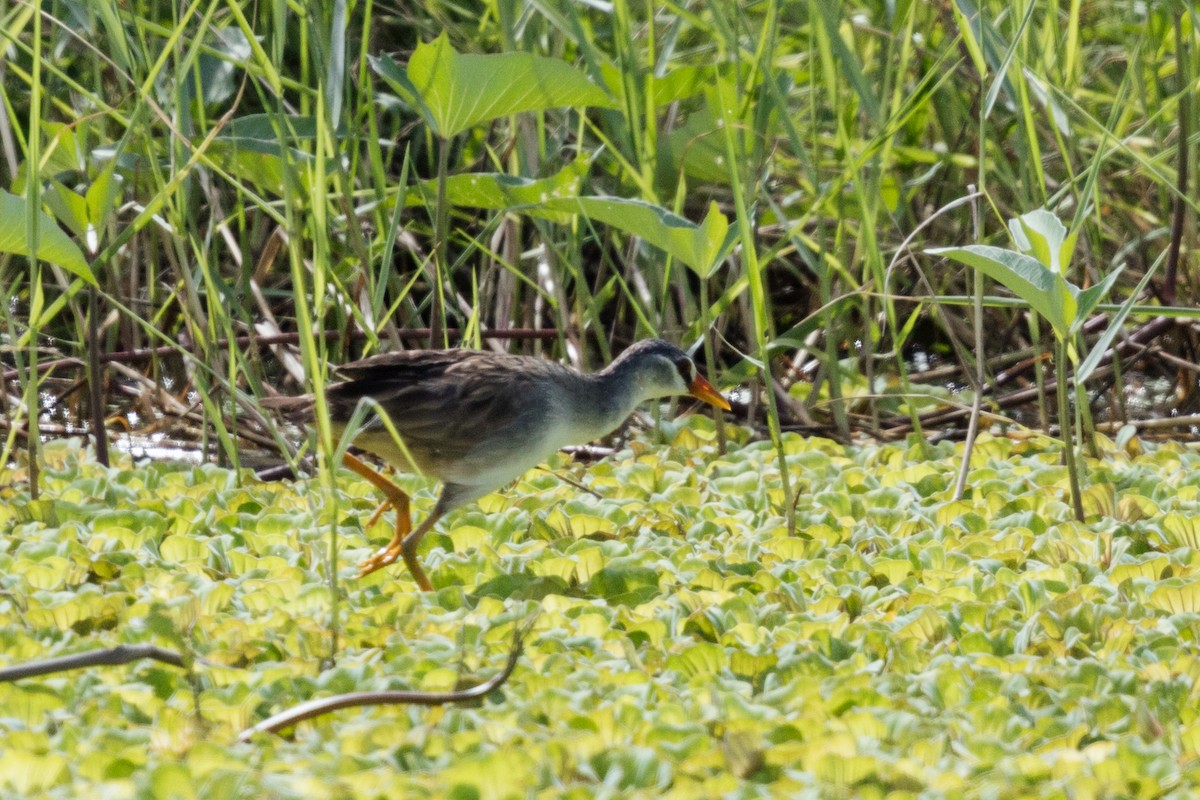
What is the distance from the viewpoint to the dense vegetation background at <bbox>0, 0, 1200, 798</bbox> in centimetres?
256

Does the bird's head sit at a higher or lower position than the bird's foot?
higher

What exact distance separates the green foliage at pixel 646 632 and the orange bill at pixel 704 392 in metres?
0.20

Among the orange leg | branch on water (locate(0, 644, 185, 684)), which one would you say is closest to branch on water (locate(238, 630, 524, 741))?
branch on water (locate(0, 644, 185, 684))

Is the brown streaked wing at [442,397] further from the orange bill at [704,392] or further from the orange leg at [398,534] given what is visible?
the orange bill at [704,392]

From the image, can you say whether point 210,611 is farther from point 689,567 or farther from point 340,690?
point 689,567

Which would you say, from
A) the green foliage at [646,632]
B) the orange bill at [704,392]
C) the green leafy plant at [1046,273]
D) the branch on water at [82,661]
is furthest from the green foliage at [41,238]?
the green leafy plant at [1046,273]

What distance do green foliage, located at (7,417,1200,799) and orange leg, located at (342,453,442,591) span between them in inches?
2.0

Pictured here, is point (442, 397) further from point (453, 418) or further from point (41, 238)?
point (41, 238)

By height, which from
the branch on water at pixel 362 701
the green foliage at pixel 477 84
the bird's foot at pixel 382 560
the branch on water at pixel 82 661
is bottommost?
the bird's foot at pixel 382 560

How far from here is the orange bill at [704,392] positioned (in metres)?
4.43

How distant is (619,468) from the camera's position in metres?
4.53

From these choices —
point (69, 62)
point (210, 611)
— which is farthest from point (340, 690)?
point (69, 62)

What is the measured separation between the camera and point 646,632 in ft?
10.1

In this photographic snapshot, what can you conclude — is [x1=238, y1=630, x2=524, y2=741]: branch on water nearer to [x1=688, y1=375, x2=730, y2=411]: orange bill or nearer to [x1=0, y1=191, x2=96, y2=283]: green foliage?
[x1=0, y1=191, x2=96, y2=283]: green foliage
